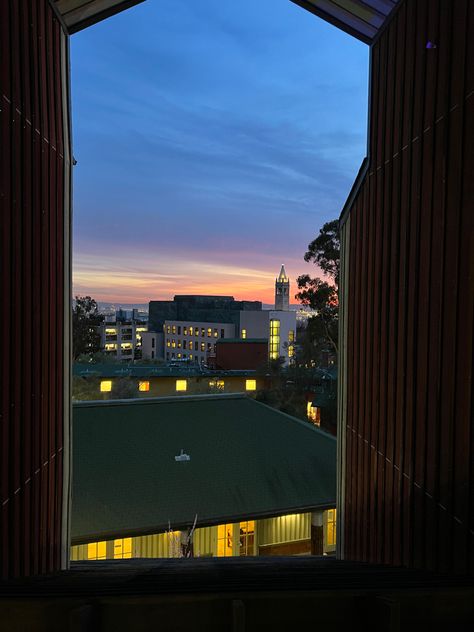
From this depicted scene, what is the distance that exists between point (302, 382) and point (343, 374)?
2669 cm

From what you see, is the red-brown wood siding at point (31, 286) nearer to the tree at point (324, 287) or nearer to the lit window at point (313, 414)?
the tree at point (324, 287)

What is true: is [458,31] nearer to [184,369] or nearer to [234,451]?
[234,451]

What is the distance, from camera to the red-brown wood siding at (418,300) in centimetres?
472

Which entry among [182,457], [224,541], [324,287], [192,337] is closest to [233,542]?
[224,541]

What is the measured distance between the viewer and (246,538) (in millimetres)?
11766

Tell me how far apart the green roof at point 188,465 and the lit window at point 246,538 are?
117 cm

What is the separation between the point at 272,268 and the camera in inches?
5064

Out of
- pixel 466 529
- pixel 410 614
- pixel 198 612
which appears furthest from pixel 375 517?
pixel 198 612

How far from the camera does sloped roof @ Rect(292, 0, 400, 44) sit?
7.38 m

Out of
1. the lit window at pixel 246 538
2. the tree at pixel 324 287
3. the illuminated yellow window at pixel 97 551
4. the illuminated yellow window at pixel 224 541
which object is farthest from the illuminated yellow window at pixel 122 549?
the tree at pixel 324 287

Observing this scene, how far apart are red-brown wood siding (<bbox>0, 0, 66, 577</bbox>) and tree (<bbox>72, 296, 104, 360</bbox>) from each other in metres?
45.3

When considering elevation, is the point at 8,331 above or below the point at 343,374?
above

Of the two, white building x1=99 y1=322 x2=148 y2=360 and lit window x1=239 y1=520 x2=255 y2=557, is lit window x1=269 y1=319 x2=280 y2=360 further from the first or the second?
lit window x1=239 y1=520 x2=255 y2=557

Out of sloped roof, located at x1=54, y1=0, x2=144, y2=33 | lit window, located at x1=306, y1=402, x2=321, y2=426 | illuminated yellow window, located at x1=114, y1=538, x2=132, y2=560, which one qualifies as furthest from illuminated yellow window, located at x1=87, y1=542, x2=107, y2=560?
lit window, located at x1=306, y1=402, x2=321, y2=426
